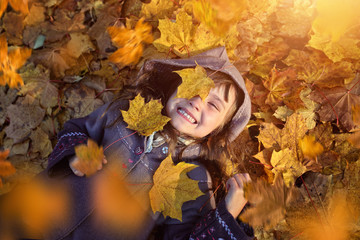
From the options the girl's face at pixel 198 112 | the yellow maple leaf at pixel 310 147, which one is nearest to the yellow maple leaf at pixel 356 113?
the yellow maple leaf at pixel 310 147

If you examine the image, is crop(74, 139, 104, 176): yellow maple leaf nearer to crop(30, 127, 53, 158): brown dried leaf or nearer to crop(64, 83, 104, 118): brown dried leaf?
crop(64, 83, 104, 118): brown dried leaf

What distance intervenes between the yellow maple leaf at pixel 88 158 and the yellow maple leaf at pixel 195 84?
0.57 meters

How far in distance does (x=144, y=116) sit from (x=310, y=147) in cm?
91

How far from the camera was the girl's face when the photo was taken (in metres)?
1.23

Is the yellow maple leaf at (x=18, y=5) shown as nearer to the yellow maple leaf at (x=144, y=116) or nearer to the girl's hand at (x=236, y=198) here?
the yellow maple leaf at (x=144, y=116)

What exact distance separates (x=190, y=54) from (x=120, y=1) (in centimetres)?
71

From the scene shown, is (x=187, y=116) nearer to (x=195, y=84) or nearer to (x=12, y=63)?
(x=195, y=84)

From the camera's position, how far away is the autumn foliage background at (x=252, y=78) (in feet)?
4.02

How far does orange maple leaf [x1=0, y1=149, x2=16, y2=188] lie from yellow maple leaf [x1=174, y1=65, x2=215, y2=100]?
1.45 metres

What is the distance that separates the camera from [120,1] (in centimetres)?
172

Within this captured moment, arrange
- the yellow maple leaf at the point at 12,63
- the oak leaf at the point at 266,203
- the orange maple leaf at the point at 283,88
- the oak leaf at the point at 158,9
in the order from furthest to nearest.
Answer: the yellow maple leaf at the point at 12,63 < the oak leaf at the point at 158,9 < the orange maple leaf at the point at 283,88 < the oak leaf at the point at 266,203

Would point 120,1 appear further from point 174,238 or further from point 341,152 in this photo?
point 341,152

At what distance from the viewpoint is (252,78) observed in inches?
61.9

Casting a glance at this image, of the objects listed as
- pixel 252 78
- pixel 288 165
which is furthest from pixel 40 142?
pixel 288 165
